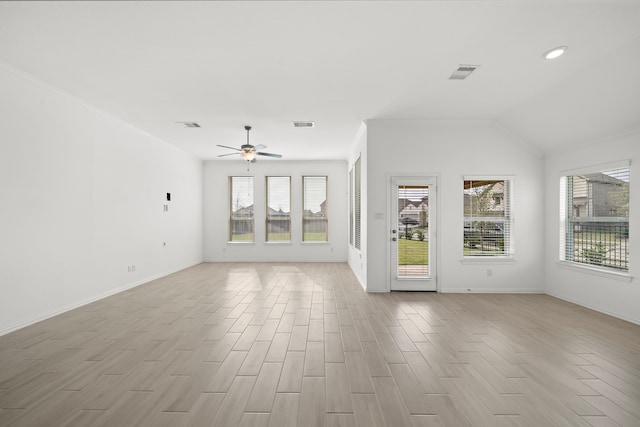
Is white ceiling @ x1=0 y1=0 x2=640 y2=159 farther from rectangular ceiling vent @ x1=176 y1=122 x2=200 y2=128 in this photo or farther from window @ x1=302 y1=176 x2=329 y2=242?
window @ x1=302 y1=176 x2=329 y2=242

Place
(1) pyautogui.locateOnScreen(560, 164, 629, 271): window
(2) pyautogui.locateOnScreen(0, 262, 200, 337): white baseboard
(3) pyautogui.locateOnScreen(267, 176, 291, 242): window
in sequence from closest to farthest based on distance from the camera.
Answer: (2) pyautogui.locateOnScreen(0, 262, 200, 337): white baseboard
(1) pyautogui.locateOnScreen(560, 164, 629, 271): window
(3) pyautogui.locateOnScreen(267, 176, 291, 242): window

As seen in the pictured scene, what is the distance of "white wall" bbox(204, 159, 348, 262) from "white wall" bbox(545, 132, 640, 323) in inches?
203

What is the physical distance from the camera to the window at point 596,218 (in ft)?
14.0

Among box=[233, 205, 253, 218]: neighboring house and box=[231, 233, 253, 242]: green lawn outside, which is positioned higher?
box=[233, 205, 253, 218]: neighboring house

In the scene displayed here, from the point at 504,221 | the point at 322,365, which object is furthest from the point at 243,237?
the point at 322,365

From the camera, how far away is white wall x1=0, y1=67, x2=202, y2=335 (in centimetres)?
371

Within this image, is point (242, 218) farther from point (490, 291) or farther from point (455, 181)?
point (490, 291)

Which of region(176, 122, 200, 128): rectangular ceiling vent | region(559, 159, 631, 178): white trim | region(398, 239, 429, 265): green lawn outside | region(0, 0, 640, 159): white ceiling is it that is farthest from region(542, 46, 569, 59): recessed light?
region(176, 122, 200, 128): rectangular ceiling vent

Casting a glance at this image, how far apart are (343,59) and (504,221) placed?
→ 14.1 ft

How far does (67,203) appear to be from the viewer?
4473 millimetres

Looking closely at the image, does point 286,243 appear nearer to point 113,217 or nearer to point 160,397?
point 113,217

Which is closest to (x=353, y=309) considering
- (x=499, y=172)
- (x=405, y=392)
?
(x=405, y=392)

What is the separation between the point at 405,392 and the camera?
2.38 m

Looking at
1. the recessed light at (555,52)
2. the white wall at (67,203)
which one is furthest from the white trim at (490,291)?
the white wall at (67,203)
